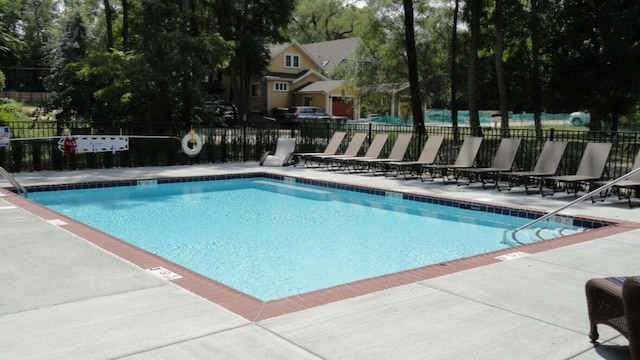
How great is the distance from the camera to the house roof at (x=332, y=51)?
168ft

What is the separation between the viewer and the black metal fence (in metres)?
12.7

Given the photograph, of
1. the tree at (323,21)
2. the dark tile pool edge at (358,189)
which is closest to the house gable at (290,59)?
the tree at (323,21)

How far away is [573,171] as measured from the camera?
12.3 metres

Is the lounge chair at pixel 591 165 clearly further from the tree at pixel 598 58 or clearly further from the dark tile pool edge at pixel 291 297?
the tree at pixel 598 58

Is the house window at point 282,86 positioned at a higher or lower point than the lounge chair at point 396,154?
higher

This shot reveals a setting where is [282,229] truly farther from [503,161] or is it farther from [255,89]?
[255,89]

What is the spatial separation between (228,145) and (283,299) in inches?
506

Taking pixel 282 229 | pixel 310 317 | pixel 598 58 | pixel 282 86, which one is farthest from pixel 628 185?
pixel 282 86

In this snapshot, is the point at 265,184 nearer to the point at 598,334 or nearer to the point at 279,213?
the point at 279,213

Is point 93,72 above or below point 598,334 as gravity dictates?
above

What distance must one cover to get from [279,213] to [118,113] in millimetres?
9153

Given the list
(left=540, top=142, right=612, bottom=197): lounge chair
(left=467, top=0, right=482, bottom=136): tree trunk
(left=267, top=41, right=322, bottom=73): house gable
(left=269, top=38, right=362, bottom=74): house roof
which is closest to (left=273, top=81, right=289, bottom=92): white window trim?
(left=267, top=41, right=322, bottom=73): house gable

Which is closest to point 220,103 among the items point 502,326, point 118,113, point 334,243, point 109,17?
point 109,17

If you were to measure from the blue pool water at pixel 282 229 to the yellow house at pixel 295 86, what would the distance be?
32495mm
